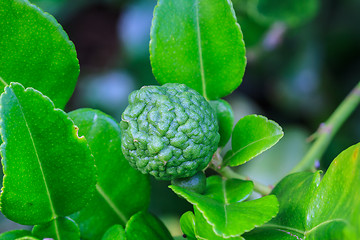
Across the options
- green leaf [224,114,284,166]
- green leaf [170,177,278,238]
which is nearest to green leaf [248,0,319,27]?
green leaf [224,114,284,166]

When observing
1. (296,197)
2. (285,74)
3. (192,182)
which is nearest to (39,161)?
(192,182)

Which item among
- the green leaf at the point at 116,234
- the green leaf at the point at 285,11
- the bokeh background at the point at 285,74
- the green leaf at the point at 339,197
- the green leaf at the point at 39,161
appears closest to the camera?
the green leaf at the point at 339,197

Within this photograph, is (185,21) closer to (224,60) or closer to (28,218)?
(224,60)

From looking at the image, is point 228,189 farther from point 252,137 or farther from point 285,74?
point 285,74

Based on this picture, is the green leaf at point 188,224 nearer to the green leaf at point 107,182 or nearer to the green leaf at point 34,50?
the green leaf at point 107,182

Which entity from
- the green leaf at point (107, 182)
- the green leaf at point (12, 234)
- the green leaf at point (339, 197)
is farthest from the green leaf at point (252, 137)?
the green leaf at point (12, 234)

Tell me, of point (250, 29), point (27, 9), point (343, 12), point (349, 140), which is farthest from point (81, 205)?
point (343, 12)

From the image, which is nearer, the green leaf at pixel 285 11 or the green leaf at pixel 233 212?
the green leaf at pixel 233 212
